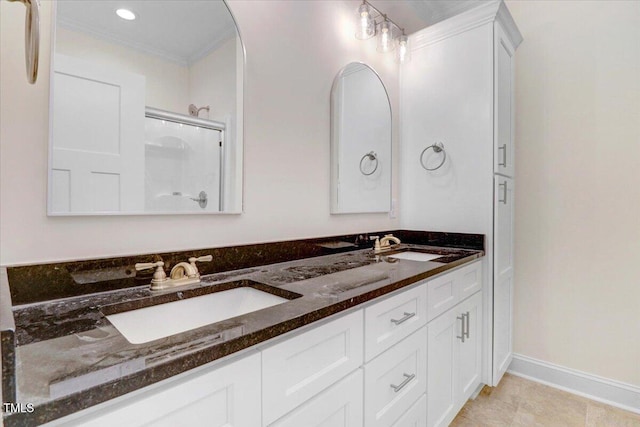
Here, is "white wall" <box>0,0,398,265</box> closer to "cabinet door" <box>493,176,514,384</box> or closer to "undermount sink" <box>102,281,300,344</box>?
"undermount sink" <box>102,281,300,344</box>

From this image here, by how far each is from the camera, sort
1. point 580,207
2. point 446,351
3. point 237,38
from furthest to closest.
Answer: point 580,207
point 446,351
point 237,38

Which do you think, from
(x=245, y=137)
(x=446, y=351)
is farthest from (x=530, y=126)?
(x=245, y=137)

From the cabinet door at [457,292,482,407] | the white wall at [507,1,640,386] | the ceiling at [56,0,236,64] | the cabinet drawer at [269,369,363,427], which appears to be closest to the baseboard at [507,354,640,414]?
the white wall at [507,1,640,386]

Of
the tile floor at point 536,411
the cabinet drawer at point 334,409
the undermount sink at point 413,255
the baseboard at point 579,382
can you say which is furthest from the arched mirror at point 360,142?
the baseboard at point 579,382

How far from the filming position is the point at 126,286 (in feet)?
3.31

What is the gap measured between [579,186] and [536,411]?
1.40 meters

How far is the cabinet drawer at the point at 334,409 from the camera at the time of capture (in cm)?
79

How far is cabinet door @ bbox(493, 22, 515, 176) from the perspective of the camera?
6.31ft

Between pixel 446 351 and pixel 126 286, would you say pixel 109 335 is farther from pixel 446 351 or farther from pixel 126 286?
pixel 446 351

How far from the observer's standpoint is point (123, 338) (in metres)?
0.63

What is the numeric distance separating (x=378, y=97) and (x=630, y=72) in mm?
1470

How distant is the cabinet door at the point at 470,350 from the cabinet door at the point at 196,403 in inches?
50.5

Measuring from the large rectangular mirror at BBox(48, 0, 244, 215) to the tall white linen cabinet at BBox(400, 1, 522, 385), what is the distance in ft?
4.56

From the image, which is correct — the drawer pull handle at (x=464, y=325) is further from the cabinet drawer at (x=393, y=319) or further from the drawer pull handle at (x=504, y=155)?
the drawer pull handle at (x=504, y=155)
